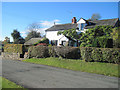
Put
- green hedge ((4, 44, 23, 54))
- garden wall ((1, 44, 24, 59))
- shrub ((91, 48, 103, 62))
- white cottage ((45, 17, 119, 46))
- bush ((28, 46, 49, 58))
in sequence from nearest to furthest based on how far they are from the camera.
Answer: shrub ((91, 48, 103, 62)) < bush ((28, 46, 49, 58)) < garden wall ((1, 44, 24, 59)) < green hedge ((4, 44, 23, 54)) < white cottage ((45, 17, 119, 46))

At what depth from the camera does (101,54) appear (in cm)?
1337

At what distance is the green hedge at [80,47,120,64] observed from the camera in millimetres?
12335

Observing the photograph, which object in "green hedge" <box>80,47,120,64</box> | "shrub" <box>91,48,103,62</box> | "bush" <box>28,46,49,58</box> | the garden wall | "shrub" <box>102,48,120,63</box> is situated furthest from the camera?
the garden wall

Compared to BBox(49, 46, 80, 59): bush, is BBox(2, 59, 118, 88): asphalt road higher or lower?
lower

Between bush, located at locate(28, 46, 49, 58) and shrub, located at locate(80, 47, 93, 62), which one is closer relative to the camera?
shrub, located at locate(80, 47, 93, 62)

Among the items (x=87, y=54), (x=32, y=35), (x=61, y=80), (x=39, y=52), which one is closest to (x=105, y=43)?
(x=87, y=54)

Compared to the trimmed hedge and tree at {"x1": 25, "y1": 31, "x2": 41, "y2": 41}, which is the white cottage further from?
tree at {"x1": 25, "y1": 31, "x2": 41, "y2": 41}

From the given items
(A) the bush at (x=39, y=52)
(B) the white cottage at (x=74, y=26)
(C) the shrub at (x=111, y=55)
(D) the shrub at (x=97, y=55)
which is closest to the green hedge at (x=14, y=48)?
(A) the bush at (x=39, y=52)

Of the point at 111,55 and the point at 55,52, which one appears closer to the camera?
the point at 111,55

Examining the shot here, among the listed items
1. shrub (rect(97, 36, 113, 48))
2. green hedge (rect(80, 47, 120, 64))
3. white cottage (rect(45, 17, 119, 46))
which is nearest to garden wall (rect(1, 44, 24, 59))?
white cottage (rect(45, 17, 119, 46))

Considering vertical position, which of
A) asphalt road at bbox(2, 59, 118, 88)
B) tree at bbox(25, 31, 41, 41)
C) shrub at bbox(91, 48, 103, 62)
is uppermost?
tree at bbox(25, 31, 41, 41)

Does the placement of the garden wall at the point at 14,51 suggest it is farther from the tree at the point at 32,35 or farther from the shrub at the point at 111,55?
the tree at the point at 32,35

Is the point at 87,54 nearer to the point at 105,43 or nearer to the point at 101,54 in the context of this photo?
the point at 101,54

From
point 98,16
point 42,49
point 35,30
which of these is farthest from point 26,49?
point 98,16
